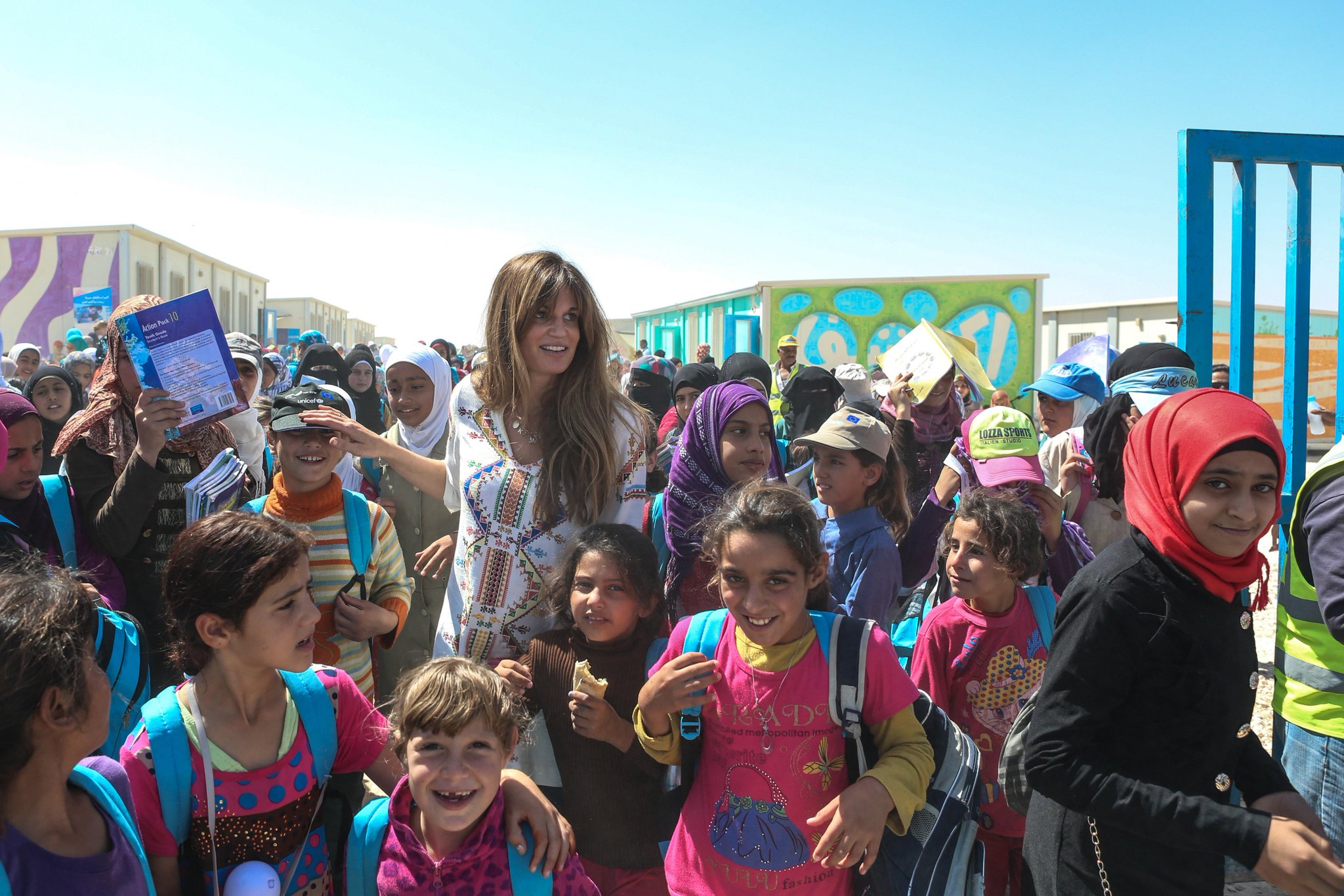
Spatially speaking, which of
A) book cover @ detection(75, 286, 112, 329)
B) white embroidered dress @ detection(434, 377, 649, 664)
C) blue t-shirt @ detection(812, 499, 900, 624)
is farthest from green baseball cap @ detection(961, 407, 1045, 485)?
book cover @ detection(75, 286, 112, 329)

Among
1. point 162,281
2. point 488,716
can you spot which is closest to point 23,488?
point 488,716

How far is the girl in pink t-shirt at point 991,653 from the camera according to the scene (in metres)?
2.56

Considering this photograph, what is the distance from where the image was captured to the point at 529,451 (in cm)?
250

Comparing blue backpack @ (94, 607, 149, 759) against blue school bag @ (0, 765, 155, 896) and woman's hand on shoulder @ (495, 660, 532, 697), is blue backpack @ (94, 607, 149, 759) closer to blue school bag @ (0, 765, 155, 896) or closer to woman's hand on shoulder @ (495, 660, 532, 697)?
blue school bag @ (0, 765, 155, 896)

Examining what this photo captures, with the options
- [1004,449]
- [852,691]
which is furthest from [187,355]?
[1004,449]

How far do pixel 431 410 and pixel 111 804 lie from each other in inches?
109

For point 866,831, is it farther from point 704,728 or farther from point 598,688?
point 598,688

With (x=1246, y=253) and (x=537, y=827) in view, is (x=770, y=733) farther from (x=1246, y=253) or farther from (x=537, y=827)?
(x=1246, y=253)

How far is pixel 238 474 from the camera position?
3.00m

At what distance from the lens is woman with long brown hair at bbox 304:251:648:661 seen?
7.97 feet

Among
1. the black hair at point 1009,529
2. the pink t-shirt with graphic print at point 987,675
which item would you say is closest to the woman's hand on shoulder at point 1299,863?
the pink t-shirt with graphic print at point 987,675

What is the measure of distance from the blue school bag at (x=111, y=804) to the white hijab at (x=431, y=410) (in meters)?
2.56

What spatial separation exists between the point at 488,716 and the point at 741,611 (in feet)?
2.09

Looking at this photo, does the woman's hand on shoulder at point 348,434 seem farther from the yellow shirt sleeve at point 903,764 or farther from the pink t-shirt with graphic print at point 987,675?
the pink t-shirt with graphic print at point 987,675
